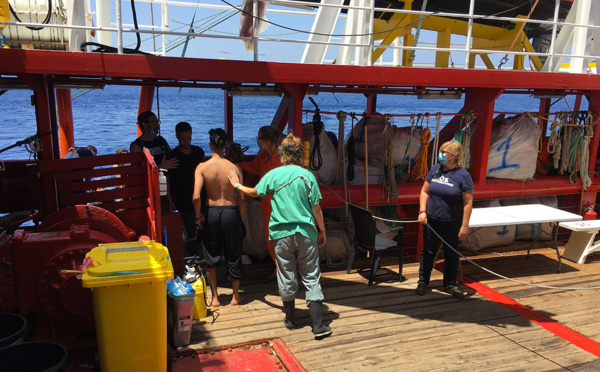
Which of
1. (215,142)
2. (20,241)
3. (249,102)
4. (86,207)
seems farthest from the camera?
(249,102)

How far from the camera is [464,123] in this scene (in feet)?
22.0

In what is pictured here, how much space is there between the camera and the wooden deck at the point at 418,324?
4094mm

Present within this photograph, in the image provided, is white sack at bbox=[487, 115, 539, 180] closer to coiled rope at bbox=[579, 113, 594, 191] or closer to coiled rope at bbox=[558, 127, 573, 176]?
coiled rope at bbox=[558, 127, 573, 176]

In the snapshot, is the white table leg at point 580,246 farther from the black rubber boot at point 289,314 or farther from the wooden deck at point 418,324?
the black rubber boot at point 289,314

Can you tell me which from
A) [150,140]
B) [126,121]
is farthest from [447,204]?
[126,121]

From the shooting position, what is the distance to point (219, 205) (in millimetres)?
4680

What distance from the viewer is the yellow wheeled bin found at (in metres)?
3.20

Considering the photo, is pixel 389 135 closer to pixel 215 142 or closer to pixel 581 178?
pixel 215 142

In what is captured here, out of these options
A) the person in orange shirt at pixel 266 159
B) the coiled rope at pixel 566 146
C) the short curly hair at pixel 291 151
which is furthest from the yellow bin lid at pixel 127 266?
the coiled rope at pixel 566 146

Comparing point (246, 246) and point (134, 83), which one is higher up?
point (134, 83)

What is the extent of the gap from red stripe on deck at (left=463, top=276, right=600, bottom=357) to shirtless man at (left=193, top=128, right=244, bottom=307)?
299 cm

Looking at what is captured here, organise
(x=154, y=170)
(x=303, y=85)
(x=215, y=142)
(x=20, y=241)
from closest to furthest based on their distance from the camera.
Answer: (x=20, y=241) < (x=154, y=170) < (x=215, y=142) < (x=303, y=85)

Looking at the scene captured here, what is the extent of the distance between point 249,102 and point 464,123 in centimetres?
6391

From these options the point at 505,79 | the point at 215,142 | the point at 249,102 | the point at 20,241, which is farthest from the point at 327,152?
the point at 249,102
